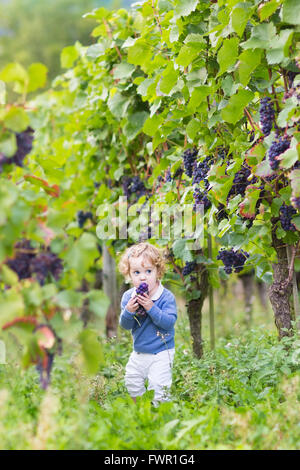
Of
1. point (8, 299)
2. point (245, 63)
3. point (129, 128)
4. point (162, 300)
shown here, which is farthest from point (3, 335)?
point (129, 128)

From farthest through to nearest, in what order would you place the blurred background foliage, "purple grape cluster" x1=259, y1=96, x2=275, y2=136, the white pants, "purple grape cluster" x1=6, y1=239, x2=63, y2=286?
the blurred background foliage < the white pants < "purple grape cluster" x1=259, y1=96, x2=275, y2=136 < "purple grape cluster" x1=6, y1=239, x2=63, y2=286

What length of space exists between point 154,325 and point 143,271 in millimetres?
293

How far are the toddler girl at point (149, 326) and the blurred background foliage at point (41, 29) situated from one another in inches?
738

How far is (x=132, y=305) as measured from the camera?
2.87m

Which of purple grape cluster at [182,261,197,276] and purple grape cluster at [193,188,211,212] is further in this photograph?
purple grape cluster at [182,261,197,276]

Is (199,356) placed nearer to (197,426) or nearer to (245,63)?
(197,426)

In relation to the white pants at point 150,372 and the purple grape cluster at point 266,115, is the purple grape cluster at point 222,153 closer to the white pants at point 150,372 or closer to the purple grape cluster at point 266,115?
the purple grape cluster at point 266,115

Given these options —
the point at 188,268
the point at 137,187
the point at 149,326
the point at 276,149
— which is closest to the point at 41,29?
the point at 137,187

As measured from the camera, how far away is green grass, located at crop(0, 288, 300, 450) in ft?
6.24

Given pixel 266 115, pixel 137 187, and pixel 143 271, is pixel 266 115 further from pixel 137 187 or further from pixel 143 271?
pixel 137 187

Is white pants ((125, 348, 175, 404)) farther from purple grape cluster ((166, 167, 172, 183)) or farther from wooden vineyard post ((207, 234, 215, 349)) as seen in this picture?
purple grape cluster ((166, 167, 172, 183))

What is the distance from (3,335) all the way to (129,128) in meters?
2.30

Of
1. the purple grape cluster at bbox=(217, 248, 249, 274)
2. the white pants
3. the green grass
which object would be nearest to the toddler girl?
the white pants

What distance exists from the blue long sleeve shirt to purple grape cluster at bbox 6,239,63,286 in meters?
1.03
